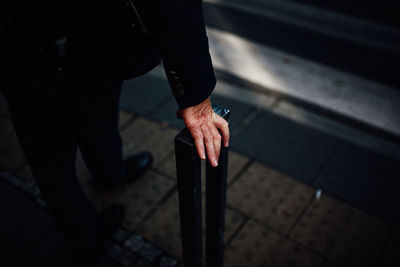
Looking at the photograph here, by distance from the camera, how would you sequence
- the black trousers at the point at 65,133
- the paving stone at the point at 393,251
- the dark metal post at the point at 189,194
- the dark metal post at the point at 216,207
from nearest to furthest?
the dark metal post at the point at 189,194
the dark metal post at the point at 216,207
the black trousers at the point at 65,133
the paving stone at the point at 393,251

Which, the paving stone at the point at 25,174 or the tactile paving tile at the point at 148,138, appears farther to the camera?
the tactile paving tile at the point at 148,138

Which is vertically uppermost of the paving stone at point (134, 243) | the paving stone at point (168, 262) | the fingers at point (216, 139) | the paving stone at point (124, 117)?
the fingers at point (216, 139)

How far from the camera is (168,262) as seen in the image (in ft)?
7.07

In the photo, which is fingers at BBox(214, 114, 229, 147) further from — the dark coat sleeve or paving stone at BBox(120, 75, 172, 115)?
paving stone at BBox(120, 75, 172, 115)

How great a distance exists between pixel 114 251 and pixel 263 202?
44.0 inches

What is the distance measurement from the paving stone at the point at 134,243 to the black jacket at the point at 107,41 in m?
1.29

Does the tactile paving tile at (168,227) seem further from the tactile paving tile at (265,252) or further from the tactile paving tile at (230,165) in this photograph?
the tactile paving tile at (230,165)

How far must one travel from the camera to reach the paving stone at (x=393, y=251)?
209 cm

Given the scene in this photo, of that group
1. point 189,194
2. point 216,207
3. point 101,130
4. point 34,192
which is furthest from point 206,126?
point 34,192

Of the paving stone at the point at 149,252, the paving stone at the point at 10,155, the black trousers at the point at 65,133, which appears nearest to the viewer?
the black trousers at the point at 65,133

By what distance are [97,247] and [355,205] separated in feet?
6.05

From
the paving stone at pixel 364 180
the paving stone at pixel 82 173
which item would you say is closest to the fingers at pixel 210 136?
the paving stone at pixel 364 180

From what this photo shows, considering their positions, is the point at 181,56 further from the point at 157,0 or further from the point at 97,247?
the point at 97,247

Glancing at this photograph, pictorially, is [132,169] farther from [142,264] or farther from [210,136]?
[210,136]
